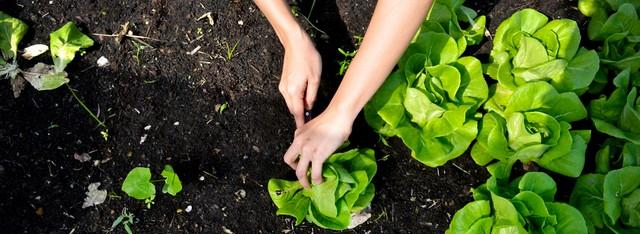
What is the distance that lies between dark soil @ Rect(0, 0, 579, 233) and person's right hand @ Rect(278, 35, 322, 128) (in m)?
0.25

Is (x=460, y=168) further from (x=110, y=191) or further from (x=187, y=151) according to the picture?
(x=110, y=191)

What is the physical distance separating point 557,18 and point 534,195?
0.78 meters

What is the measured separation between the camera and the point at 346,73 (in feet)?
5.19

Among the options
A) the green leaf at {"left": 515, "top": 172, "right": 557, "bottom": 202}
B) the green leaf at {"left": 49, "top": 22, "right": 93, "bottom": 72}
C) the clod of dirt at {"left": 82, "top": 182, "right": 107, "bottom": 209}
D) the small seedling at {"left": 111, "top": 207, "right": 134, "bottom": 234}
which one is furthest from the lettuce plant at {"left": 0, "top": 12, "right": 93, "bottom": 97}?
the green leaf at {"left": 515, "top": 172, "right": 557, "bottom": 202}

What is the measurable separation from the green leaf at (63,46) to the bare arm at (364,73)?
86 centimetres

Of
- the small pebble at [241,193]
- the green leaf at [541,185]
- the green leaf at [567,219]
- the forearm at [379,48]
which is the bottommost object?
the small pebble at [241,193]

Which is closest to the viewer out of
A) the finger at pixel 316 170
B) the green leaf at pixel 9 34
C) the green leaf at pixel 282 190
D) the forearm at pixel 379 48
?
the forearm at pixel 379 48

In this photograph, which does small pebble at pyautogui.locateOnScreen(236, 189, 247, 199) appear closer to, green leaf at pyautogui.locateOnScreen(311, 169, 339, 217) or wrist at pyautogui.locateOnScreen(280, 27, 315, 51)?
green leaf at pyautogui.locateOnScreen(311, 169, 339, 217)

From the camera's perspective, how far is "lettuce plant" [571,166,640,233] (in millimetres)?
1764

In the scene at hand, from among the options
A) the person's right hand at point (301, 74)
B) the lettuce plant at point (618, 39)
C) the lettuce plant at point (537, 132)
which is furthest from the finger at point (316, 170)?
the lettuce plant at point (618, 39)

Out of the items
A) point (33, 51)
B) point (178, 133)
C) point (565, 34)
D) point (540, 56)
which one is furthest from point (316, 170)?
point (33, 51)

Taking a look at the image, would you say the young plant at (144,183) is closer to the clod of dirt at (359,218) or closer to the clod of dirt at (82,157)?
the clod of dirt at (82,157)

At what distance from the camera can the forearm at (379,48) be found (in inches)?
58.0

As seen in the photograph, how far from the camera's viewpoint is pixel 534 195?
1720 mm
